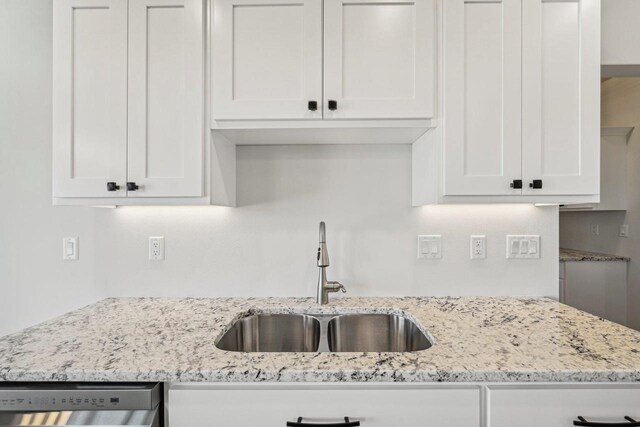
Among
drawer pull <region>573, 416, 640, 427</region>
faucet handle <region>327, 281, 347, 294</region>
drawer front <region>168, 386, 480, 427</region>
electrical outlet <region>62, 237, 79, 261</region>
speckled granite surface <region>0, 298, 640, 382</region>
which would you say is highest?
electrical outlet <region>62, 237, 79, 261</region>

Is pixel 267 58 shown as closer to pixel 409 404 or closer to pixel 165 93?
pixel 165 93

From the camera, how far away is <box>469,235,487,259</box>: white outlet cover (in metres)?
1.79

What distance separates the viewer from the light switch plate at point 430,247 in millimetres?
1799

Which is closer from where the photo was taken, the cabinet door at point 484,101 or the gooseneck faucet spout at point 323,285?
the cabinet door at point 484,101

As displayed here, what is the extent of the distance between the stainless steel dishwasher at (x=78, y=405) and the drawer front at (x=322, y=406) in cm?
8

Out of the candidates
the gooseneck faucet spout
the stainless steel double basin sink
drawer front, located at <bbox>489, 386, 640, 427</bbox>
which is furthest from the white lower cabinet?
the gooseneck faucet spout

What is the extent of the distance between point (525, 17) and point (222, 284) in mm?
1863

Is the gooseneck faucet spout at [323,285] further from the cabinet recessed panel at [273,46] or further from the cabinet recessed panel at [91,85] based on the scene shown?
the cabinet recessed panel at [91,85]

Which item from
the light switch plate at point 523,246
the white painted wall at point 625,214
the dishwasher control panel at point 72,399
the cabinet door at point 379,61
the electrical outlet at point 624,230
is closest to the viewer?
the dishwasher control panel at point 72,399

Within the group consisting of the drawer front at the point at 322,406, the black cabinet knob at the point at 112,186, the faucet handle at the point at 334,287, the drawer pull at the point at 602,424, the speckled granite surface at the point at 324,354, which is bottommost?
the drawer pull at the point at 602,424

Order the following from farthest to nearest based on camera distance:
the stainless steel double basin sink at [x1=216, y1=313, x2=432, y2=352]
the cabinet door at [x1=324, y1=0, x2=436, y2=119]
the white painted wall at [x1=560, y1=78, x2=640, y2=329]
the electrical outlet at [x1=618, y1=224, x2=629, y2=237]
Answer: the electrical outlet at [x1=618, y1=224, x2=629, y2=237], the white painted wall at [x1=560, y1=78, x2=640, y2=329], the stainless steel double basin sink at [x1=216, y1=313, x2=432, y2=352], the cabinet door at [x1=324, y1=0, x2=436, y2=119]

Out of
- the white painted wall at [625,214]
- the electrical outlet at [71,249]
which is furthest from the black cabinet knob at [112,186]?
the white painted wall at [625,214]

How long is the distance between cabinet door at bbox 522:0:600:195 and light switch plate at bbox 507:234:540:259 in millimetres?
407

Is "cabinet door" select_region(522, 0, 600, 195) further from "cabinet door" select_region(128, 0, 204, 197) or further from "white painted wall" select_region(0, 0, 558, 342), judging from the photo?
"cabinet door" select_region(128, 0, 204, 197)
